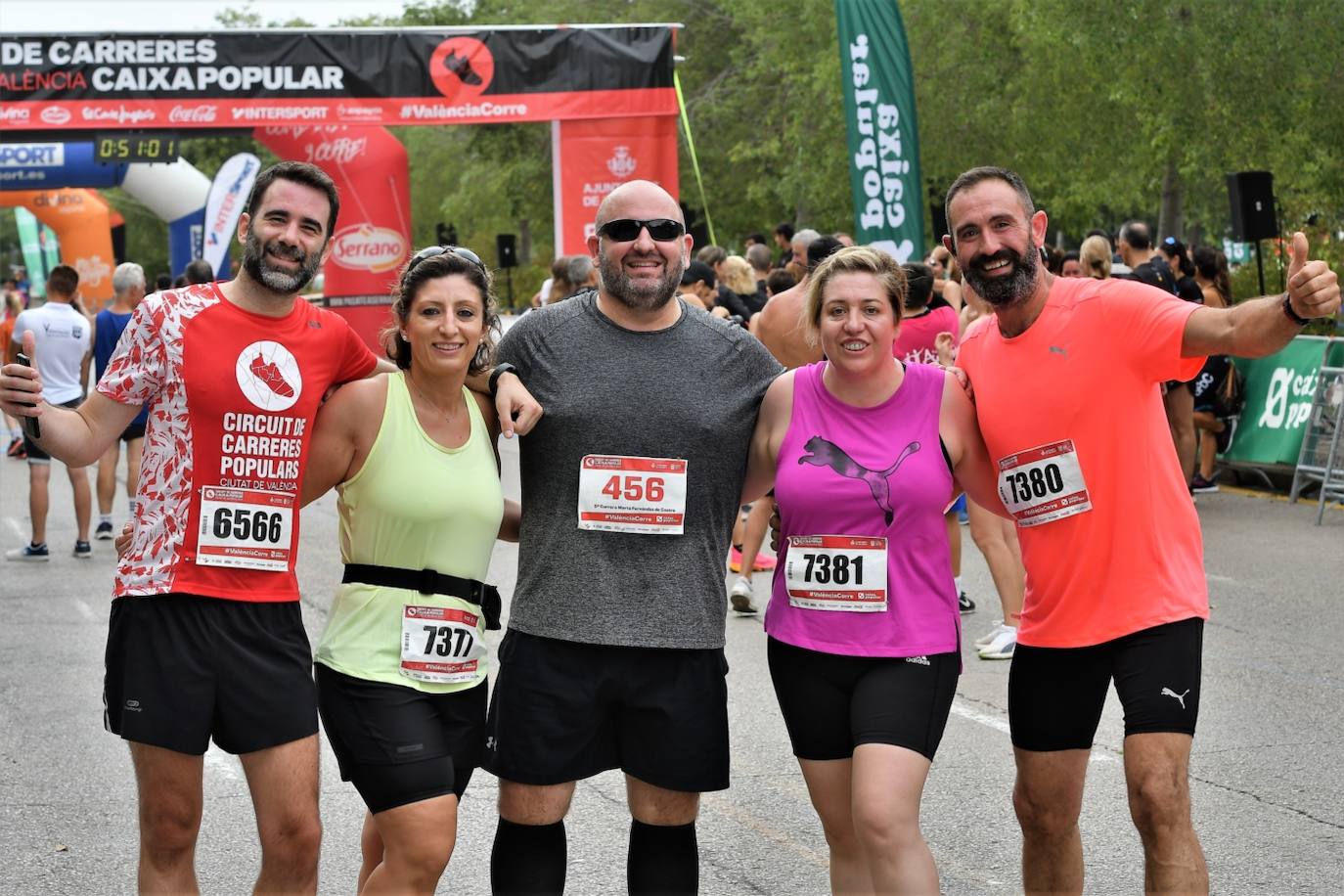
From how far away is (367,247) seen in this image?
19594 millimetres

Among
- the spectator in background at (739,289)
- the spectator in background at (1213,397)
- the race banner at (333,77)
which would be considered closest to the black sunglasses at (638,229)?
the spectator in background at (739,289)

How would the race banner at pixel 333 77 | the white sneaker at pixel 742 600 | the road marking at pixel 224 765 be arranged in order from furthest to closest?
1. the race banner at pixel 333 77
2. the white sneaker at pixel 742 600
3. the road marking at pixel 224 765

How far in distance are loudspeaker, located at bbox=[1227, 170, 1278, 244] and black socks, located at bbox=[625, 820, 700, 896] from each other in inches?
462

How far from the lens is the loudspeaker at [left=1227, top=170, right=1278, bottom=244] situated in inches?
563

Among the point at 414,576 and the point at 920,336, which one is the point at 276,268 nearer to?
the point at 414,576

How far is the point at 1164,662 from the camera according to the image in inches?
155

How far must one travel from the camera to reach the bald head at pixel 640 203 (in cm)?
403

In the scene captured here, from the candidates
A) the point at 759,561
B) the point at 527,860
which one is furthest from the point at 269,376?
the point at 759,561

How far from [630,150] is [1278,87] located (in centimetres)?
693

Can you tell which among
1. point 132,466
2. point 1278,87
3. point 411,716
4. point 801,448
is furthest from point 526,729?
point 1278,87

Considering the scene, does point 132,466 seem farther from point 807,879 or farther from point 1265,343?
point 1265,343

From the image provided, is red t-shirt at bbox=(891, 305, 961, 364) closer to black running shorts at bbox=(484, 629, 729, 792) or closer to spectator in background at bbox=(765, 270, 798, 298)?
spectator in background at bbox=(765, 270, 798, 298)

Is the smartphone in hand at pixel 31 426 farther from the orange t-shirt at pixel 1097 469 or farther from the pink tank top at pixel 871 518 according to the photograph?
the orange t-shirt at pixel 1097 469

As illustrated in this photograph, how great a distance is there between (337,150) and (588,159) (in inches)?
121
